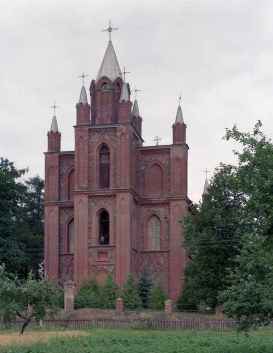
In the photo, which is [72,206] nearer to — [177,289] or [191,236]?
[177,289]

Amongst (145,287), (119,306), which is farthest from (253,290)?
(145,287)

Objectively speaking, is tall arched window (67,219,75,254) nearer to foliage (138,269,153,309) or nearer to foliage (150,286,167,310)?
foliage (138,269,153,309)

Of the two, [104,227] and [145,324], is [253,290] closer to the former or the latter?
[145,324]

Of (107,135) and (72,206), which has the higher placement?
(107,135)

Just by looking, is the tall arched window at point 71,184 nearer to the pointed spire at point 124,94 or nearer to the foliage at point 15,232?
the foliage at point 15,232

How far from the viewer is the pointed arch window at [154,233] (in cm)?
7619

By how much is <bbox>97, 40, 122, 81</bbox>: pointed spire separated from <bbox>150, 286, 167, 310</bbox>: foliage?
705 inches

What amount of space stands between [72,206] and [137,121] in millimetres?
10885

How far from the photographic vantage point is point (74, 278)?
2872 inches

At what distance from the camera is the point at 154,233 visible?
76.6m

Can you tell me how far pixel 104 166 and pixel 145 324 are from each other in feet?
73.9

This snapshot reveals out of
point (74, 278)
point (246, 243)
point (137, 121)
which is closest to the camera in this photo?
point (246, 243)

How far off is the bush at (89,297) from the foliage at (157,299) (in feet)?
14.2

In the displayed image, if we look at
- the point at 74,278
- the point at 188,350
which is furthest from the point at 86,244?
the point at 188,350
